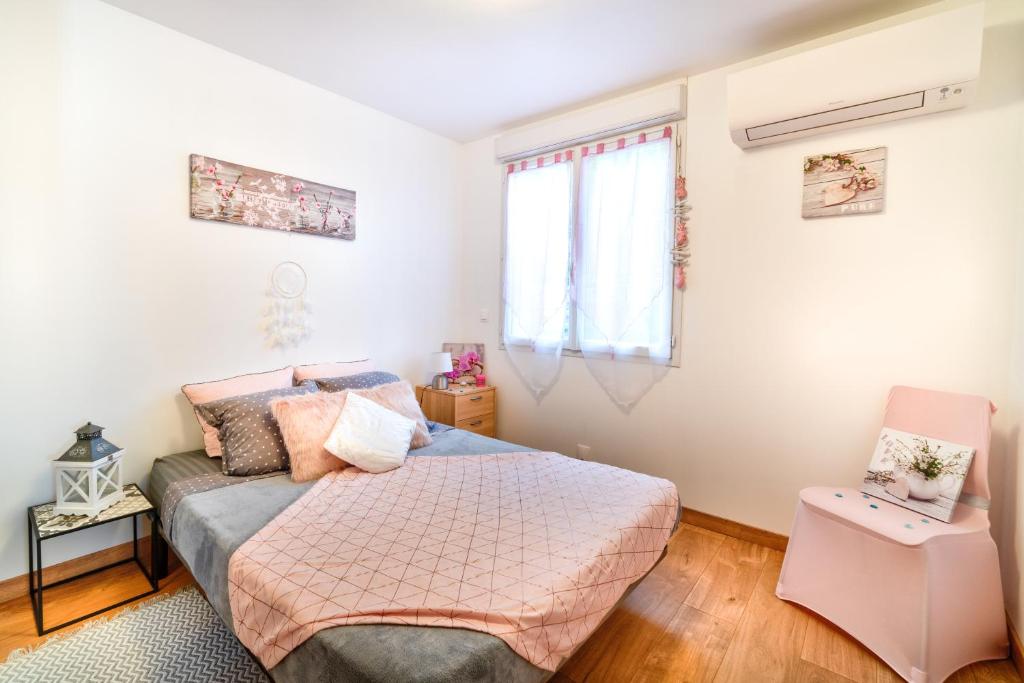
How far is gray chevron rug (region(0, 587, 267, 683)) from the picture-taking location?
166 cm

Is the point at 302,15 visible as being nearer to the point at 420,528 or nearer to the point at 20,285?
the point at 20,285

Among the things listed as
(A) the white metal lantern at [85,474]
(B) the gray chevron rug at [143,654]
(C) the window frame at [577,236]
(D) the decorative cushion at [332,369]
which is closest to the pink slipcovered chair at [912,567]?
(C) the window frame at [577,236]

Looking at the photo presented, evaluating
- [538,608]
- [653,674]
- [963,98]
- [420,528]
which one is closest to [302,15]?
[420,528]

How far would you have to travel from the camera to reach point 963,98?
1.95 metres

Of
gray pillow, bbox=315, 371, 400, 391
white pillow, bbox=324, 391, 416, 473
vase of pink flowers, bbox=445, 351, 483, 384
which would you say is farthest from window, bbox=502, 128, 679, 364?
white pillow, bbox=324, 391, 416, 473

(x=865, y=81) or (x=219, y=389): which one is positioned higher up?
(x=865, y=81)

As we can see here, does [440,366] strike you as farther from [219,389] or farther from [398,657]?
[398,657]

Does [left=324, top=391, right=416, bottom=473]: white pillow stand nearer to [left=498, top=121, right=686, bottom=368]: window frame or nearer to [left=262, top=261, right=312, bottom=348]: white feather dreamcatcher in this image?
[left=262, top=261, right=312, bottom=348]: white feather dreamcatcher

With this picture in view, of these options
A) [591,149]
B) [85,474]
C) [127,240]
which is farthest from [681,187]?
[85,474]

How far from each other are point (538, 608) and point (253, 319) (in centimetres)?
234

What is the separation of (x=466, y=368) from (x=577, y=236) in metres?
1.38

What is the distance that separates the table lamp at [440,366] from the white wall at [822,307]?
1027mm

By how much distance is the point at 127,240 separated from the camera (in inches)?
89.5

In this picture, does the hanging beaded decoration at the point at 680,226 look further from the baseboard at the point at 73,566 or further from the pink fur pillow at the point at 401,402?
the baseboard at the point at 73,566
